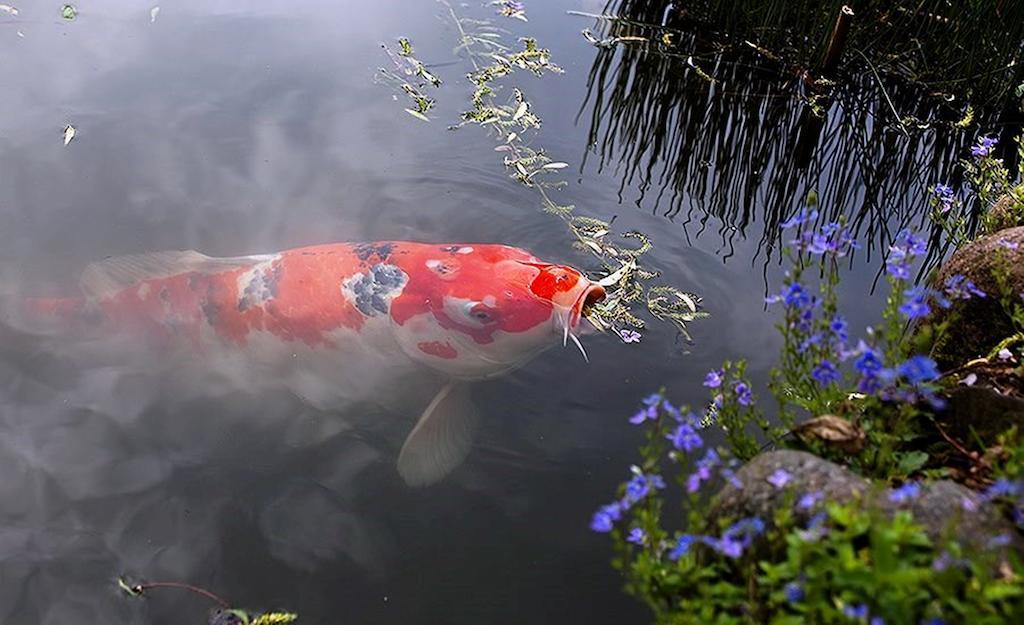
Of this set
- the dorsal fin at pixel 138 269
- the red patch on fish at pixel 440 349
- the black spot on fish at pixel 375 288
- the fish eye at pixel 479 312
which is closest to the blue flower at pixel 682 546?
the fish eye at pixel 479 312

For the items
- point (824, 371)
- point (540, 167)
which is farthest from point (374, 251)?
point (824, 371)

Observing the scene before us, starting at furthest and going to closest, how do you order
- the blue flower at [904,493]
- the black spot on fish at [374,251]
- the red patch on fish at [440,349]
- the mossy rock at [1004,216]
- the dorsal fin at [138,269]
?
the dorsal fin at [138,269] < the black spot on fish at [374,251] < the red patch on fish at [440,349] < the mossy rock at [1004,216] < the blue flower at [904,493]

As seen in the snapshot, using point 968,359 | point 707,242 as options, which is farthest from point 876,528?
point 707,242

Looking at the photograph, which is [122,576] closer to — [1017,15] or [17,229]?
[17,229]

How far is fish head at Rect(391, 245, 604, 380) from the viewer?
2984 millimetres

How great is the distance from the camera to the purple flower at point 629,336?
3.37 metres

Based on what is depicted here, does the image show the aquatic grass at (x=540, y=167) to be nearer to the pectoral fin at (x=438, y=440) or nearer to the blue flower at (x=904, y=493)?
the pectoral fin at (x=438, y=440)

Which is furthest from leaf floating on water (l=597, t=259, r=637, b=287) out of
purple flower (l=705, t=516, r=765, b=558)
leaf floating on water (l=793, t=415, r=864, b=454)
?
purple flower (l=705, t=516, r=765, b=558)

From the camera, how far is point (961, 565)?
133 cm

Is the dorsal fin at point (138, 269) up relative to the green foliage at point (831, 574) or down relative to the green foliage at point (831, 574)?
down

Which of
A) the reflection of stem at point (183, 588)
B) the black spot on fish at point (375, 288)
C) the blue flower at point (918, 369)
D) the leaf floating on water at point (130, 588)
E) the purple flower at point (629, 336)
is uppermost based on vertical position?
the blue flower at point (918, 369)

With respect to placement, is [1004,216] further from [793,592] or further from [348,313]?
[348,313]

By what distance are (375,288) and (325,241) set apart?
67 cm

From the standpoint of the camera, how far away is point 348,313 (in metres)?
3.20
